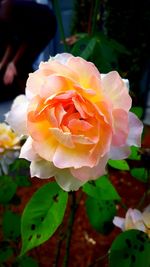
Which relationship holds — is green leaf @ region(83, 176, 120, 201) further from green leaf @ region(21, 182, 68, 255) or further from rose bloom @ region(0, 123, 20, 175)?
rose bloom @ region(0, 123, 20, 175)

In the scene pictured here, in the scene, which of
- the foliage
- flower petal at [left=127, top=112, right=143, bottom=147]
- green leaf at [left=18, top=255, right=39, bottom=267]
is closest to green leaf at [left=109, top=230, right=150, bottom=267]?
the foliage

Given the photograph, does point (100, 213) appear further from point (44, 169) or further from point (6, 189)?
point (44, 169)

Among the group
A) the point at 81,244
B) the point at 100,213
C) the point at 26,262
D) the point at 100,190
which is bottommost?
the point at 81,244

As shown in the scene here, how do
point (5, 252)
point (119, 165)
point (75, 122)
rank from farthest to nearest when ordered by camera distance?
point (5, 252) → point (119, 165) → point (75, 122)

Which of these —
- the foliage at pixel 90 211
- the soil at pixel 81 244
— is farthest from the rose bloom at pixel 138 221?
the soil at pixel 81 244

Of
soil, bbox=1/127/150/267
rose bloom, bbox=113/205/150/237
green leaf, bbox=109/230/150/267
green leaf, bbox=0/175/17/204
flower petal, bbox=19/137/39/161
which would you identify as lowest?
soil, bbox=1/127/150/267

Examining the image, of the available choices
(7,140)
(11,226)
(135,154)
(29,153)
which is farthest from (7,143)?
(29,153)

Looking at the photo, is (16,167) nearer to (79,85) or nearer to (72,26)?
(79,85)
